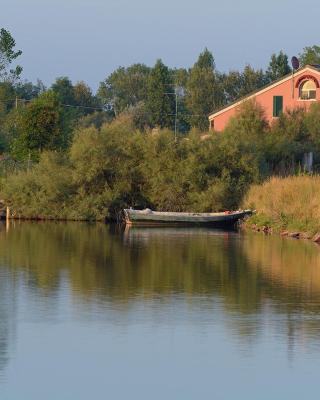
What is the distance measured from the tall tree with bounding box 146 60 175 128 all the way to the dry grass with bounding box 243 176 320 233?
174 feet

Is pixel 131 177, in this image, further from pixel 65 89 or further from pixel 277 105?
pixel 65 89

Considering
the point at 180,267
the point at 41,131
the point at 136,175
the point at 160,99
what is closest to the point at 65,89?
the point at 160,99

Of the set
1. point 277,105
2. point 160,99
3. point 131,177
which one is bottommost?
point 131,177

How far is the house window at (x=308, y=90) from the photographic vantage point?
218 feet

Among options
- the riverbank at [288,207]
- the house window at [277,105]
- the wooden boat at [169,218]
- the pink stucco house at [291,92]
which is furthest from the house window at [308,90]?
the wooden boat at [169,218]

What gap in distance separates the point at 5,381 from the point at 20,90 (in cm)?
9898

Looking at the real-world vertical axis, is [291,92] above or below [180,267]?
above

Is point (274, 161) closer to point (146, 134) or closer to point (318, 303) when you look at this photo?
point (146, 134)

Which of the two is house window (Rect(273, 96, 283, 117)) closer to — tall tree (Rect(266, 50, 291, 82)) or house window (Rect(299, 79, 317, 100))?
house window (Rect(299, 79, 317, 100))

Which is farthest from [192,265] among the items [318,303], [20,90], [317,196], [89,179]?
[20,90]

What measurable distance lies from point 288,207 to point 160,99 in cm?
5768

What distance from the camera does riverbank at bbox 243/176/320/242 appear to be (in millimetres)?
43688

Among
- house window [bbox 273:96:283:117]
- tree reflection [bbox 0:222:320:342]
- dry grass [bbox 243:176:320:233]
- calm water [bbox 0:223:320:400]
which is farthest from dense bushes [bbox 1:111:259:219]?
calm water [bbox 0:223:320:400]

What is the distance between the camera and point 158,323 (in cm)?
2148
